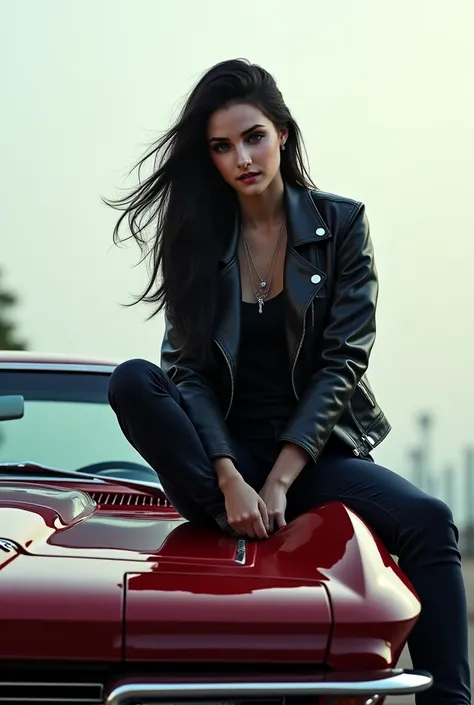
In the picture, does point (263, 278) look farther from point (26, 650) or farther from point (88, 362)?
point (26, 650)

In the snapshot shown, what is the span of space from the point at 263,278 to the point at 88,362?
1108 millimetres

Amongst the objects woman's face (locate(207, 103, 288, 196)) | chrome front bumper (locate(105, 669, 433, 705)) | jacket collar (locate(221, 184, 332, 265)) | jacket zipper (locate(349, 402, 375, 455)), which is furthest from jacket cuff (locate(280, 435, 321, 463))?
chrome front bumper (locate(105, 669, 433, 705))

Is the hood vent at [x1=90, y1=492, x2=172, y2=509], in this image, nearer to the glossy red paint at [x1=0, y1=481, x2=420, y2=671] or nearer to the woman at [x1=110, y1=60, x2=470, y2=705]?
the woman at [x1=110, y1=60, x2=470, y2=705]

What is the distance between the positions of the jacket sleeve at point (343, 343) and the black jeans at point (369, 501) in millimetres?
129

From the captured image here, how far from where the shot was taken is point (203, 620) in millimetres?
2354

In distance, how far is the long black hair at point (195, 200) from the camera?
11.5 ft

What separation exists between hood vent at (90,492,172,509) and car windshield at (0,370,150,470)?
414 mm

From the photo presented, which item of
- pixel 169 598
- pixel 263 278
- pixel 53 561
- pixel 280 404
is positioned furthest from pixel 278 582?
pixel 263 278

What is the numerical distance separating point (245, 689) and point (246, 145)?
1.70m

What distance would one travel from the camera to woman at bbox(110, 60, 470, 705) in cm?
306

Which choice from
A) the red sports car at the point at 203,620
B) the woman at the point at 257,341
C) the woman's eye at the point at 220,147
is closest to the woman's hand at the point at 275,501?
the woman at the point at 257,341

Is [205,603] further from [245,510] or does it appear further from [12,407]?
[12,407]

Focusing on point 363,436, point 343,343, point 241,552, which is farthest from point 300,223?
point 241,552

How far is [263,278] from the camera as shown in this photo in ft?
11.7
